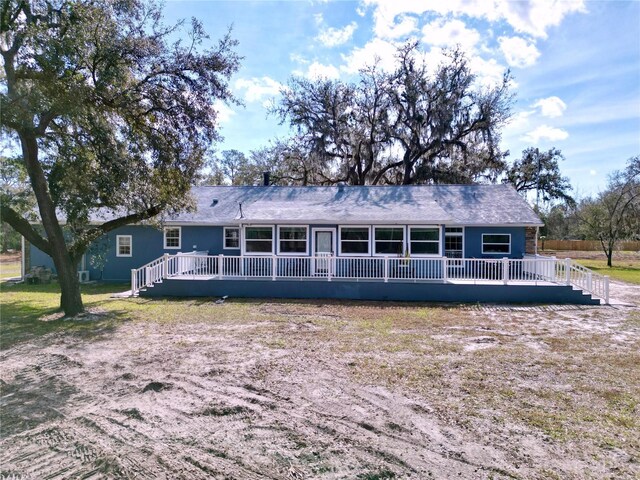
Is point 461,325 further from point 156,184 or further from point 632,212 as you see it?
point 632,212

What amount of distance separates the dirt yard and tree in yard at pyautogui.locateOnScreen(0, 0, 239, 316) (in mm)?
3005

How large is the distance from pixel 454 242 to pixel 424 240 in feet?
7.89

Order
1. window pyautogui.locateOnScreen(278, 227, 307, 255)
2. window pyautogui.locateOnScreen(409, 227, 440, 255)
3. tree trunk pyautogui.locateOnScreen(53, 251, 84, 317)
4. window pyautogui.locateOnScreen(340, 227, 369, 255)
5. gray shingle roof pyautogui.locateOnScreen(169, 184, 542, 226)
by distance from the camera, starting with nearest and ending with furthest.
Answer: tree trunk pyautogui.locateOnScreen(53, 251, 84, 317) → window pyautogui.locateOnScreen(409, 227, 440, 255) → gray shingle roof pyautogui.locateOnScreen(169, 184, 542, 226) → window pyautogui.locateOnScreen(340, 227, 369, 255) → window pyautogui.locateOnScreen(278, 227, 307, 255)

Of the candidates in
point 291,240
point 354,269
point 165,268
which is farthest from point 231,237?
point 354,269

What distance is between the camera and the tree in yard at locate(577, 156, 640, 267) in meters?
27.7

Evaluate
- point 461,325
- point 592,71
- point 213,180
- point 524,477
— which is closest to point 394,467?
point 524,477

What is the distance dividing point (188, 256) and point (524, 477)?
1238cm

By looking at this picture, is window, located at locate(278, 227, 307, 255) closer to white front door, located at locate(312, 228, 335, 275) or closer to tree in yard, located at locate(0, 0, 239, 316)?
white front door, located at locate(312, 228, 335, 275)

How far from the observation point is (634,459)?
130 inches

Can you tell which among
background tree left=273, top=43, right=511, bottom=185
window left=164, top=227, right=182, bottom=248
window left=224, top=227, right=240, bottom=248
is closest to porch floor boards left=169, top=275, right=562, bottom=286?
window left=224, top=227, right=240, bottom=248

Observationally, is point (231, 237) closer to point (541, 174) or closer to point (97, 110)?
point (97, 110)

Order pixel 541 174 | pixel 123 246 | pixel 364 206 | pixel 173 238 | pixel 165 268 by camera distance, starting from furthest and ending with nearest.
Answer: pixel 541 174
pixel 123 246
pixel 173 238
pixel 364 206
pixel 165 268

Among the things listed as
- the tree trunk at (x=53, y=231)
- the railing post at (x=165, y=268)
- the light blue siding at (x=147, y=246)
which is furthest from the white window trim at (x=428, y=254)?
the tree trunk at (x=53, y=231)

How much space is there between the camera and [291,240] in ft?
48.5
